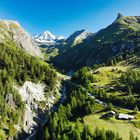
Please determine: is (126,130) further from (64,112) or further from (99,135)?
(64,112)

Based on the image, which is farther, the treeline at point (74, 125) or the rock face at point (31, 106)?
the rock face at point (31, 106)

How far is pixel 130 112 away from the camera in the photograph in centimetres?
15900

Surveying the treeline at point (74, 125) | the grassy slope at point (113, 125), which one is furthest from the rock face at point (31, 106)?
the grassy slope at point (113, 125)

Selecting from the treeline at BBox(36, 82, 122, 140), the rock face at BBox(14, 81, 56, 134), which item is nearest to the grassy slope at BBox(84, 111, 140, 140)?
the treeline at BBox(36, 82, 122, 140)

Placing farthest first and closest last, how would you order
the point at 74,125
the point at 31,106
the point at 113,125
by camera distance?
the point at 31,106
the point at 113,125
the point at 74,125

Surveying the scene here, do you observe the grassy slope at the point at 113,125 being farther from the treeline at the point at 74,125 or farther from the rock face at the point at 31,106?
the rock face at the point at 31,106

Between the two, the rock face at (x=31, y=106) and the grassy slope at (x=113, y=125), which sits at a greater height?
the rock face at (x=31, y=106)

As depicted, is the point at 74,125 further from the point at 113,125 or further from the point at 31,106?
the point at 31,106

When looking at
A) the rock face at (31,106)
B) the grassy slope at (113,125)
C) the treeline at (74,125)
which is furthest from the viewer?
the rock face at (31,106)

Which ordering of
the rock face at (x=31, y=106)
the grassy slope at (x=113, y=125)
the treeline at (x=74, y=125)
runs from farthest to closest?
the rock face at (x=31, y=106) → the grassy slope at (x=113, y=125) → the treeline at (x=74, y=125)

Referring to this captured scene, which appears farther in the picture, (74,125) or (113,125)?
(113,125)

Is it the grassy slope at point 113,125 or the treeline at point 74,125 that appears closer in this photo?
the treeline at point 74,125

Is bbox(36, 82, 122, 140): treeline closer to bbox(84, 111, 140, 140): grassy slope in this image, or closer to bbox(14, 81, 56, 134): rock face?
bbox(84, 111, 140, 140): grassy slope

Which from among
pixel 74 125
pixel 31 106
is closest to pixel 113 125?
pixel 74 125
